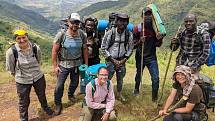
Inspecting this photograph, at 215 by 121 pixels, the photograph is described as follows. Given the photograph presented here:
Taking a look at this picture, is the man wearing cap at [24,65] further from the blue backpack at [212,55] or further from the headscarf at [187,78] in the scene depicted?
the blue backpack at [212,55]

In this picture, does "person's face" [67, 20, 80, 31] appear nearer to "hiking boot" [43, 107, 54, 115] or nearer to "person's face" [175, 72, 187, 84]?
"hiking boot" [43, 107, 54, 115]

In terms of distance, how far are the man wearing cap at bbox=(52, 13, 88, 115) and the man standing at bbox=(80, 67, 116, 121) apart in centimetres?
137

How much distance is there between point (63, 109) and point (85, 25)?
2439mm

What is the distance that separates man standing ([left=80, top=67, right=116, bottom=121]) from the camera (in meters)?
7.77

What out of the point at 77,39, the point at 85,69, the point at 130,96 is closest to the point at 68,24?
the point at 77,39

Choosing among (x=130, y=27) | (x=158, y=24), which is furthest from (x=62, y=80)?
(x=158, y=24)

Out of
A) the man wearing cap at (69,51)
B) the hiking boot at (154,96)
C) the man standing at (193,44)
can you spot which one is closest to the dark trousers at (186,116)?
the man standing at (193,44)

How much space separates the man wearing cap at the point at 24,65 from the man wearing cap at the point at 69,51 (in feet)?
1.58

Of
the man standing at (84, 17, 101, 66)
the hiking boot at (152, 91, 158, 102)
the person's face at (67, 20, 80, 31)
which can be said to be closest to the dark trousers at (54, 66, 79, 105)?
the man standing at (84, 17, 101, 66)

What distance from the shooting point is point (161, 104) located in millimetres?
9984

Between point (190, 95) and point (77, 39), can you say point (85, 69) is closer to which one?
point (77, 39)

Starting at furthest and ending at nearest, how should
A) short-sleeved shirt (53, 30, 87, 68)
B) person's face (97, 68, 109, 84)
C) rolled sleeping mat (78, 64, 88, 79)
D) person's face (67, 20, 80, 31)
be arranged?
1. rolled sleeping mat (78, 64, 88, 79)
2. short-sleeved shirt (53, 30, 87, 68)
3. person's face (67, 20, 80, 31)
4. person's face (97, 68, 109, 84)

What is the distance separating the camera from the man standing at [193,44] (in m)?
7.95

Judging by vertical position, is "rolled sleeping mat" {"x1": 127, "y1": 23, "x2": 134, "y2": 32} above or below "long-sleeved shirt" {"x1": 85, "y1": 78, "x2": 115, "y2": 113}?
above
